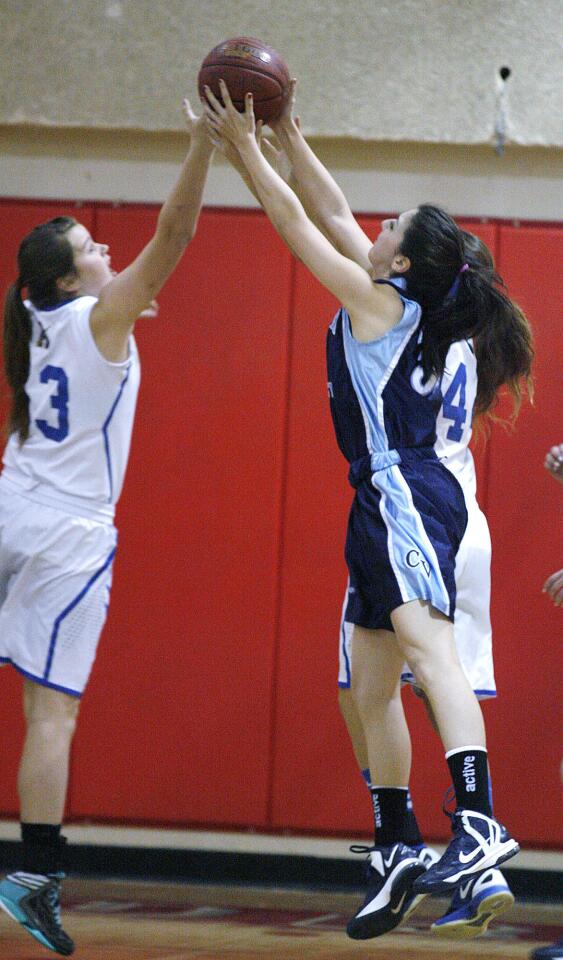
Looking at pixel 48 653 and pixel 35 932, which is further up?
pixel 48 653

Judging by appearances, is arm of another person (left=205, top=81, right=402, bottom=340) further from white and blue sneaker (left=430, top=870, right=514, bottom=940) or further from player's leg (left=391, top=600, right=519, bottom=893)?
white and blue sneaker (left=430, top=870, right=514, bottom=940)

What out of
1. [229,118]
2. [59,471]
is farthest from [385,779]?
[229,118]

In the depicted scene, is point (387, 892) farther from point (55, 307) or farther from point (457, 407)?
point (55, 307)

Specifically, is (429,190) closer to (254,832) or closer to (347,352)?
(347,352)

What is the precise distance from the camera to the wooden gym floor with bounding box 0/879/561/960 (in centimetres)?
344

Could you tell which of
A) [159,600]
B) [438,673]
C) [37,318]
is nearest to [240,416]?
[159,600]

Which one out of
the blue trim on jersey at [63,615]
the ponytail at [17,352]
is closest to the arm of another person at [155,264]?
the ponytail at [17,352]

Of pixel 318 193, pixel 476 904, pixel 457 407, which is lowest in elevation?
pixel 476 904

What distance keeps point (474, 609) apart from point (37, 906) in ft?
4.74

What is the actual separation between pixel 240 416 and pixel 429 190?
1188mm

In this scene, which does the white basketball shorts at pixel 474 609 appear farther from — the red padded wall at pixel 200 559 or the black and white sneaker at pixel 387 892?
the red padded wall at pixel 200 559

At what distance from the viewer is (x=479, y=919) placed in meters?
2.70

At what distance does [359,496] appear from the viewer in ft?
10.1

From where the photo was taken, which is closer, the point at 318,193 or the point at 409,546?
the point at 409,546
